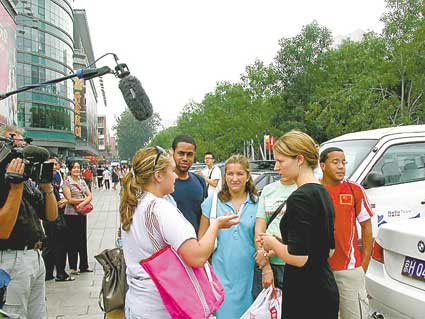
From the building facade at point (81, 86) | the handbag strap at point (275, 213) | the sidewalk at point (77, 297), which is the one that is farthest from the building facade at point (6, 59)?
the building facade at point (81, 86)

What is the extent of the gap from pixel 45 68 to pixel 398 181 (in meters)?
56.0

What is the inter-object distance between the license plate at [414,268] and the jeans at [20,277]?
250 cm

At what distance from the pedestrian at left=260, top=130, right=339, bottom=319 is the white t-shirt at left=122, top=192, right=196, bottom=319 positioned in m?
0.55

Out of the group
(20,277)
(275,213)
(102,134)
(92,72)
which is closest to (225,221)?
(275,213)

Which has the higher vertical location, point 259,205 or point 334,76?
point 334,76

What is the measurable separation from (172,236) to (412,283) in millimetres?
1755

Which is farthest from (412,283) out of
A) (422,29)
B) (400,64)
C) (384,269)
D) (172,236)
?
(400,64)

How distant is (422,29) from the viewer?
15.6 metres

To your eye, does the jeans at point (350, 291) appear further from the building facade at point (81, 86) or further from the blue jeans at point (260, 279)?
the building facade at point (81, 86)

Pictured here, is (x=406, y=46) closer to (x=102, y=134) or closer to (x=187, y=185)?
(x=187, y=185)

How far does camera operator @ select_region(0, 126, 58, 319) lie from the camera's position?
9.05 feet

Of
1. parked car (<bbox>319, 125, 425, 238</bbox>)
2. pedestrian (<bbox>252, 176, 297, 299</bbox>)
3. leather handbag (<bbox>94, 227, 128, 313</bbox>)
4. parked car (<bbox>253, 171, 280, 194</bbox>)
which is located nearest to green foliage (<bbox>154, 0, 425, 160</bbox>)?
parked car (<bbox>253, 171, 280, 194</bbox>)

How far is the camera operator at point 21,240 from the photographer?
2.76 m

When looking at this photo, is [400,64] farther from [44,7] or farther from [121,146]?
[121,146]
